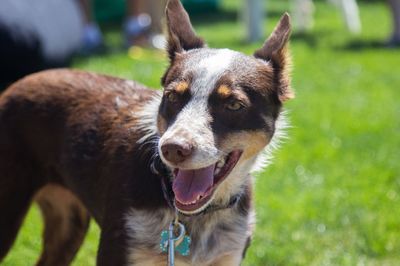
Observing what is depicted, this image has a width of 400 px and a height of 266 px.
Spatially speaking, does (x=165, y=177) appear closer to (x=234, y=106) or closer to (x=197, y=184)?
(x=197, y=184)

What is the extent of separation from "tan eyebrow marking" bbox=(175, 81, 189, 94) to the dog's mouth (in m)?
0.37

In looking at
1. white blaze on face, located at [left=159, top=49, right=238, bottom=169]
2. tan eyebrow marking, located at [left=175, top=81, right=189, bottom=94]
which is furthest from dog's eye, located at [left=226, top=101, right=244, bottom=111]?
tan eyebrow marking, located at [left=175, top=81, right=189, bottom=94]

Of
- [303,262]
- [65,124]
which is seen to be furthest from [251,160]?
[303,262]

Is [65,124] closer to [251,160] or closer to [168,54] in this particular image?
[168,54]

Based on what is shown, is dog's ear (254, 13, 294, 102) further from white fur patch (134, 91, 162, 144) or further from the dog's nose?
the dog's nose

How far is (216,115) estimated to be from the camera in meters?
3.84

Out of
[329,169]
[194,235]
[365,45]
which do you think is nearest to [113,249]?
[194,235]

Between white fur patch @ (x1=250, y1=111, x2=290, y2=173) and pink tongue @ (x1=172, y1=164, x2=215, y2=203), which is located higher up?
pink tongue @ (x1=172, y1=164, x2=215, y2=203)

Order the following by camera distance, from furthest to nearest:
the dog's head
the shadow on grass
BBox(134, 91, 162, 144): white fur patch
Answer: the shadow on grass, BBox(134, 91, 162, 144): white fur patch, the dog's head

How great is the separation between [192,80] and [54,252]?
182 centimetres

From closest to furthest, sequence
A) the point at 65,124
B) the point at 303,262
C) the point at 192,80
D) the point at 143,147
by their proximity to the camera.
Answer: the point at 192,80
the point at 143,147
the point at 65,124
the point at 303,262

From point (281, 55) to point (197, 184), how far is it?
924mm

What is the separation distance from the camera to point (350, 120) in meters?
8.84

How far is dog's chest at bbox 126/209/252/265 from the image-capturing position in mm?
3979
